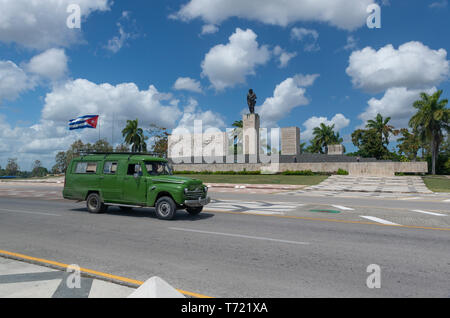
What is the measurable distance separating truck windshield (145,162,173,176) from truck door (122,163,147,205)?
1.01 feet

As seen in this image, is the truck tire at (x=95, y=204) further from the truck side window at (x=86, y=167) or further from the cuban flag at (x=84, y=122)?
the cuban flag at (x=84, y=122)

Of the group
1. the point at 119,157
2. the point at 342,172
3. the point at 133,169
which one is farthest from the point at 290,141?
the point at 133,169

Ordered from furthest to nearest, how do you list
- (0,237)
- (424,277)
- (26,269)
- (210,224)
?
(210,224) → (0,237) → (26,269) → (424,277)

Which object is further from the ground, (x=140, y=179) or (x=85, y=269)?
(x=140, y=179)

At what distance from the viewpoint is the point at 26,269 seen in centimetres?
532

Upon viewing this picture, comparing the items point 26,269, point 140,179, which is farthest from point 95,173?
point 26,269

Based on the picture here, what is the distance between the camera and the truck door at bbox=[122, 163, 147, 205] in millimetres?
10883

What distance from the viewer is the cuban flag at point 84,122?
29.9m

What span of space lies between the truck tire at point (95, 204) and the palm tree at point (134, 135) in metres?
56.7

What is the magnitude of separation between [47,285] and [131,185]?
6.68 metres

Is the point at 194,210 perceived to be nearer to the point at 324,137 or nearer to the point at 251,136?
the point at 251,136
